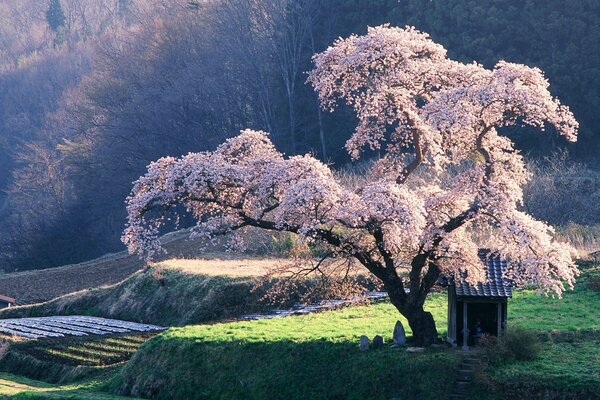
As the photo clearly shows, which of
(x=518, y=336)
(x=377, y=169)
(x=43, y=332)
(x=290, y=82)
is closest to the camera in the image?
(x=518, y=336)

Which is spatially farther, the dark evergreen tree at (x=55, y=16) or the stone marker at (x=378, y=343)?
the dark evergreen tree at (x=55, y=16)

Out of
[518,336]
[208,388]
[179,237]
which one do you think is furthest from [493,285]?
[179,237]

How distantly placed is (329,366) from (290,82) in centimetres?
4967

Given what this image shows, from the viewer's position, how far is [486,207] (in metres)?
28.3

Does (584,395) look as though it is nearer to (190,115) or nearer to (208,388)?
(208,388)

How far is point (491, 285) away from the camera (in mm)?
28703

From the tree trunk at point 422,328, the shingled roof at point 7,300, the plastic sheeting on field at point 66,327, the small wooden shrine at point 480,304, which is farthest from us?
the shingled roof at point 7,300

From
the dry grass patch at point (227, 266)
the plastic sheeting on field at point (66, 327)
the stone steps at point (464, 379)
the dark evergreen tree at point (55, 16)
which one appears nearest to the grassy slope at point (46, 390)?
the plastic sheeting on field at point (66, 327)

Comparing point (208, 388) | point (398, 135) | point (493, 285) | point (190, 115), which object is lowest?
point (208, 388)

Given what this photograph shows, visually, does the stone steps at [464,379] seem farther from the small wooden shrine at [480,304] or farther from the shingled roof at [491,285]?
the shingled roof at [491,285]

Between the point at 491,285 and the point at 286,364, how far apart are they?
20.7ft

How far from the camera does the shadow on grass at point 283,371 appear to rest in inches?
1089

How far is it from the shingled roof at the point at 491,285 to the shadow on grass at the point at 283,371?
68.3 inches

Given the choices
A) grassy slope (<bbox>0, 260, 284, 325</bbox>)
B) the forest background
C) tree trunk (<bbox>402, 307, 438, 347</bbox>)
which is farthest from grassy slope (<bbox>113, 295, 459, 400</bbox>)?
the forest background
